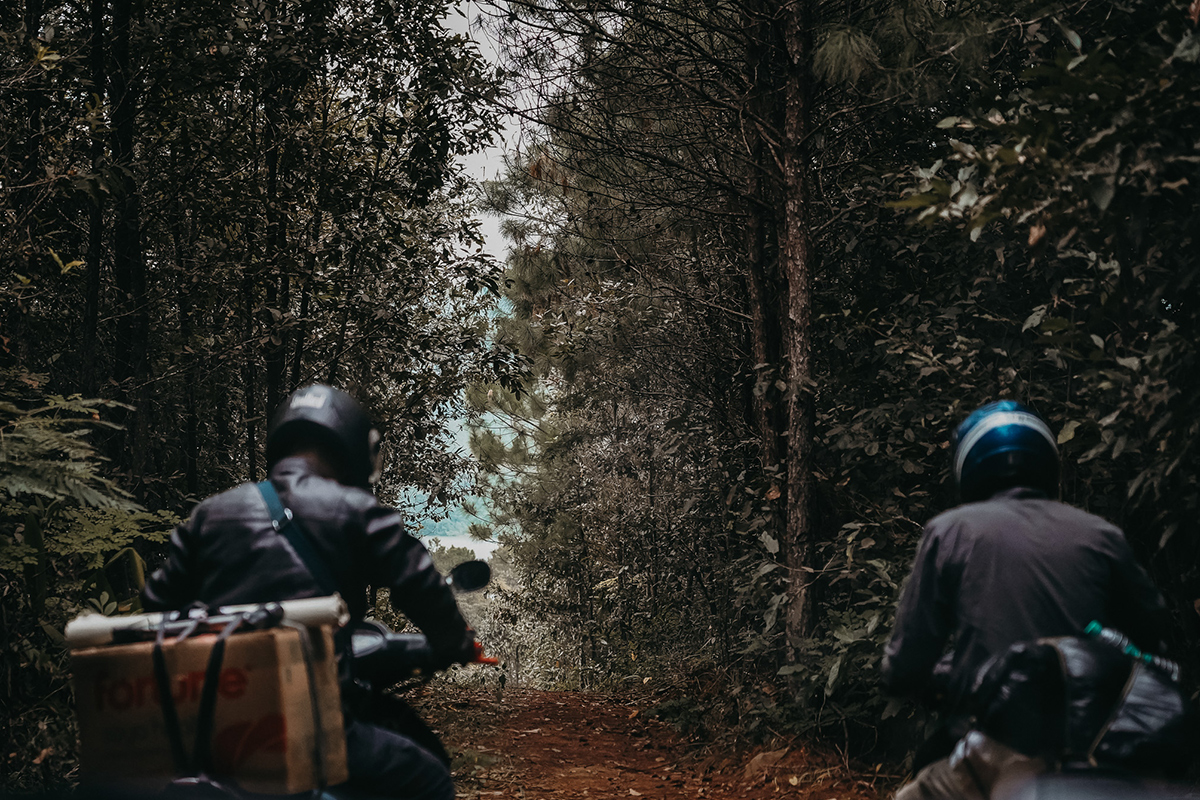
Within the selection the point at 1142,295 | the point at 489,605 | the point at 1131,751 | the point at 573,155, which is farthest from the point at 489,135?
the point at 489,605

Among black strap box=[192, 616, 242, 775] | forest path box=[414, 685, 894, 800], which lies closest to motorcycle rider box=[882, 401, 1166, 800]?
black strap box=[192, 616, 242, 775]

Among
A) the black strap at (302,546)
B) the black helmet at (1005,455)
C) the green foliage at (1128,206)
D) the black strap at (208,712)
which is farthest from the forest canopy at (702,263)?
the black strap at (208,712)

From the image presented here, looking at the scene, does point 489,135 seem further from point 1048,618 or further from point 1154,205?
point 1048,618

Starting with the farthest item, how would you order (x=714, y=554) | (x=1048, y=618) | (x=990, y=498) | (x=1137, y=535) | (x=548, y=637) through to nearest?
(x=548, y=637) < (x=714, y=554) < (x=1137, y=535) < (x=990, y=498) < (x=1048, y=618)

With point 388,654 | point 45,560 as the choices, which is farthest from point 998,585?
point 45,560

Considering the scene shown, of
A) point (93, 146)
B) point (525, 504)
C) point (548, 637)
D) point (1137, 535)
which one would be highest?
point (93, 146)

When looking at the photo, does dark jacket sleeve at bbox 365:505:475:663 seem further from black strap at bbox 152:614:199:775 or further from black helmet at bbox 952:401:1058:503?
black helmet at bbox 952:401:1058:503

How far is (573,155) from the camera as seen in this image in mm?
9922

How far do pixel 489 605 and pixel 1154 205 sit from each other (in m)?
28.1

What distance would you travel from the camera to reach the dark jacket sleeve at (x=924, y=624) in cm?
285

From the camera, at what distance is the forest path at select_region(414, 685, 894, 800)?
798 cm

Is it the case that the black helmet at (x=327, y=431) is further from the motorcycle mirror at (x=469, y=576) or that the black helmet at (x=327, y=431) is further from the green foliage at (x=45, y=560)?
the green foliage at (x=45, y=560)

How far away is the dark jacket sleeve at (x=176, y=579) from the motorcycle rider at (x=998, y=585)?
80.2 inches

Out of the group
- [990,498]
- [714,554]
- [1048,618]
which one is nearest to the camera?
[1048,618]
